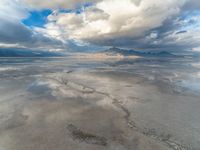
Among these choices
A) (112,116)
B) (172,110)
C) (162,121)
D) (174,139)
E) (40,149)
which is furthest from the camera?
(172,110)

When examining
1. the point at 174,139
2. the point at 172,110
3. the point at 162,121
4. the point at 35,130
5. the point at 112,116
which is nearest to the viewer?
the point at 174,139

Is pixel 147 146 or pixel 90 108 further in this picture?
pixel 90 108

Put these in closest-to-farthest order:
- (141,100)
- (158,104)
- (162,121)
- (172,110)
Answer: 1. (162,121)
2. (172,110)
3. (158,104)
4. (141,100)

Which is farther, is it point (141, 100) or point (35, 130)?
point (141, 100)

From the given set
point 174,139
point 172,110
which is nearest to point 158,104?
point 172,110

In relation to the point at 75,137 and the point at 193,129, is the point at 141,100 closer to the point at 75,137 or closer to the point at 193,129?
the point at 193,129

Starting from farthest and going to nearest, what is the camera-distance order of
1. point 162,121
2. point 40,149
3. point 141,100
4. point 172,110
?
point 141,100
point 172,110
point 162,121
point 40,149

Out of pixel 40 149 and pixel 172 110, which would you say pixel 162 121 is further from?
pixel 40 149

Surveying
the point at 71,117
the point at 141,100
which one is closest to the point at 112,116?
the point at 71,117
